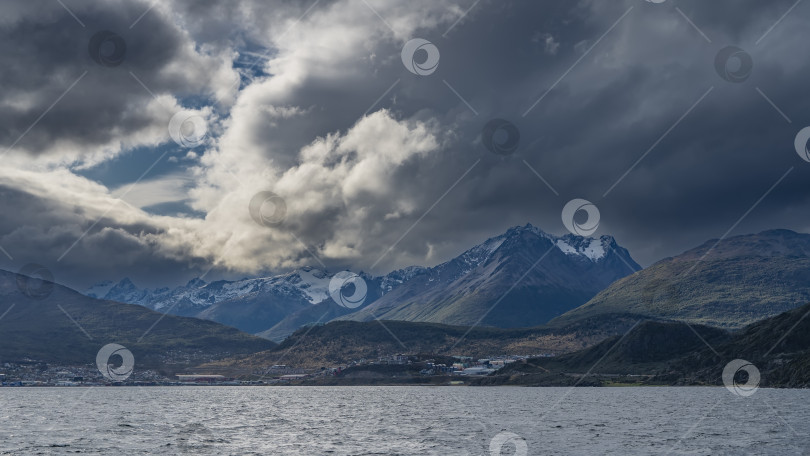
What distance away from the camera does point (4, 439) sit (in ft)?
385

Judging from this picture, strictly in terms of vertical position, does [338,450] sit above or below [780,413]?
below

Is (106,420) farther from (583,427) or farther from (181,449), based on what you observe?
(583,427)

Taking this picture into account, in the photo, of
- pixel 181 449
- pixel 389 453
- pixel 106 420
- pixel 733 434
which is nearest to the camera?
pixel 389 453

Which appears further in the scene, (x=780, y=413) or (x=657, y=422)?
(x=780, y=413)

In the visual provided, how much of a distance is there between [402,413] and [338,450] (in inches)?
3510

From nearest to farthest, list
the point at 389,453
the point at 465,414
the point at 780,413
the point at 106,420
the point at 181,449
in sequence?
the point at 389,453
the point at 181,449
the point at 780,413
the point at 106,420
the point at 465,414

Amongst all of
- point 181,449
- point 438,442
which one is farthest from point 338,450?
point 181,449
